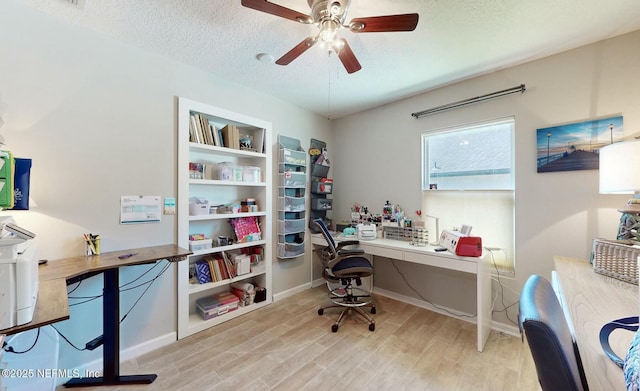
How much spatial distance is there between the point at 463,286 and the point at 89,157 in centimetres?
362

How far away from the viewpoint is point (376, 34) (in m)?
1.83

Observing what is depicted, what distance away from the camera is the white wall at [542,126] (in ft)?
6.05

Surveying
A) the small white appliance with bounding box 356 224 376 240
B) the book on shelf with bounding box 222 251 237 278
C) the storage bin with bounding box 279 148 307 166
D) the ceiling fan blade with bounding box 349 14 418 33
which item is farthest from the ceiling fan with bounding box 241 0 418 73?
the book on shelf with bounding box 222 251 237 278

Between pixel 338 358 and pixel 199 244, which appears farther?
pixel 199 244

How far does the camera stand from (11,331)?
0.85 metres

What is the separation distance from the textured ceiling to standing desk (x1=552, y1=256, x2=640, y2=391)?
1.74 m

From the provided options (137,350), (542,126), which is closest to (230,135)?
(137,350)

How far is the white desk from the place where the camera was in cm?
204

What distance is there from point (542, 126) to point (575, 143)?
10.9 inches

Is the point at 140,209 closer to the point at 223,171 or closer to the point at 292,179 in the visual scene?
the point at 223,171

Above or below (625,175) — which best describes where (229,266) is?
below

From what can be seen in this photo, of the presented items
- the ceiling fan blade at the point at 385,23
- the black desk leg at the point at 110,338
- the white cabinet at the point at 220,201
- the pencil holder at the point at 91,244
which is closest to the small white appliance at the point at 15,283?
the black desk leg at the point at 110,338

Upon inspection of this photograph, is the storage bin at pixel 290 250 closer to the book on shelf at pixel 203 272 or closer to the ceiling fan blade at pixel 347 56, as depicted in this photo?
the book on shelf at pixel 203 272

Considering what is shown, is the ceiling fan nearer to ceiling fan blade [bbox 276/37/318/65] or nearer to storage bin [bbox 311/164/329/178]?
ceiling fan blade [bbox 276/37/318/65]
